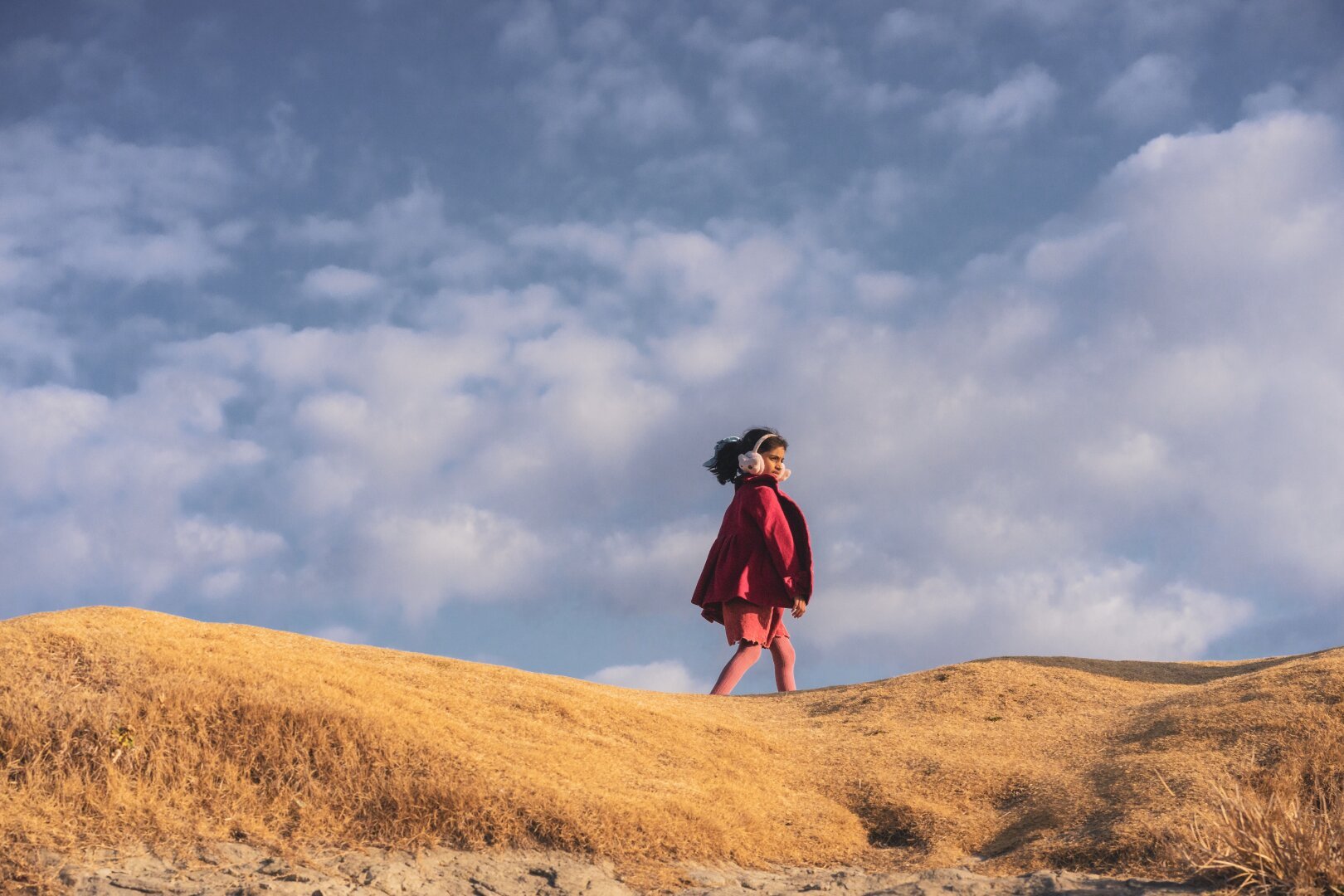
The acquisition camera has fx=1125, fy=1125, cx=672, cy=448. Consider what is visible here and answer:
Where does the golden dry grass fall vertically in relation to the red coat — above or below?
below

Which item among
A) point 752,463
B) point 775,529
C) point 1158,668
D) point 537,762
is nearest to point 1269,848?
point 537,762

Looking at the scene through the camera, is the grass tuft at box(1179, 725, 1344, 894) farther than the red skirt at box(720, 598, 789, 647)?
No

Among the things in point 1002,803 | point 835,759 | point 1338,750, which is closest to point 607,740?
point 835,759

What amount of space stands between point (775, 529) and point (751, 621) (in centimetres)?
106

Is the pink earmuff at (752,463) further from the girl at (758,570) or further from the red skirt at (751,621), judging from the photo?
the red skirt at (751,621)

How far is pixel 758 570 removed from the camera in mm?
12438

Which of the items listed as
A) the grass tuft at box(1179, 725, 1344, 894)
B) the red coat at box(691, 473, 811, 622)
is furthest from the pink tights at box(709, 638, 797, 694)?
the grass tuft at box(1179, 725, 1344, 894)

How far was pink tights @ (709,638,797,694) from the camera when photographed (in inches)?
489

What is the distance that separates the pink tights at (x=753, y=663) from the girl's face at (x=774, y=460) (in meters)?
1.90

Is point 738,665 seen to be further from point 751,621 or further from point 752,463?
point 752,463

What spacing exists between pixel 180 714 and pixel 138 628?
1892 millimetres

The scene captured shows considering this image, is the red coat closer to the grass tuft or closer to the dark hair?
the dark hair

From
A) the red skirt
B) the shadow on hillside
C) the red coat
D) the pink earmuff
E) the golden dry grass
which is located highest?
the pink earmuff

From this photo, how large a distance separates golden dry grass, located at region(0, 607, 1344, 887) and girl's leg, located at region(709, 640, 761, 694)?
77.1 inches
